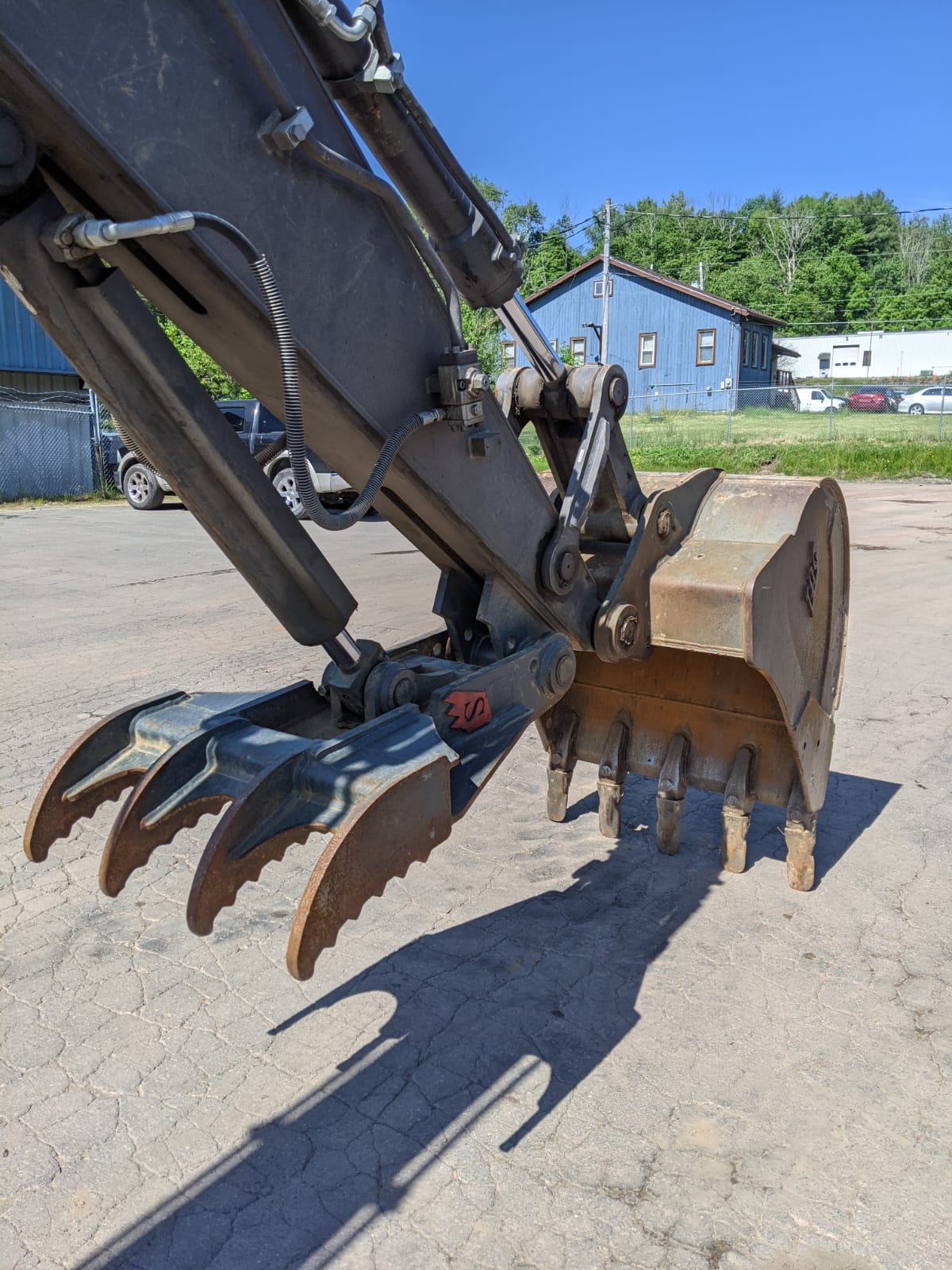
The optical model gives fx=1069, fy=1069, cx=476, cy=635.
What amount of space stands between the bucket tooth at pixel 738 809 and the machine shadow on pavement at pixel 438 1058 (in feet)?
0.32

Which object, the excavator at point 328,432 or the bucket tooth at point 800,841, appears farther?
the bucket tooth at point 800,841

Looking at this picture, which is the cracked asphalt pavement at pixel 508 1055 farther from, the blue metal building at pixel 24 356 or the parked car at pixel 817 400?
the parked car at pixel 817 400

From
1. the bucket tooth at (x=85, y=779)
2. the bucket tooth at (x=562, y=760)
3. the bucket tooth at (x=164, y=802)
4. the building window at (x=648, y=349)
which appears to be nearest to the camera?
the bucket tooth at (x=164, y=802)

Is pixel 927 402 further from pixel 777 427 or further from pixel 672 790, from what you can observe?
pixel 672 790

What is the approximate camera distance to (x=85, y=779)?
2.68 m

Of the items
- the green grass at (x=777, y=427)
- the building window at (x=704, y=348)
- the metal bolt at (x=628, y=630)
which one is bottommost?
the metal bolt at (x=628, y=630)

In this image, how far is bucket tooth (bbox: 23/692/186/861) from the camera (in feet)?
8.64


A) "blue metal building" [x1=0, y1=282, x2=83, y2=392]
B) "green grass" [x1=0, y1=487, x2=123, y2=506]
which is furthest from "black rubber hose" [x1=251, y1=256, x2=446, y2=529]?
"blue metal building" [x1=0, y1=282, x2=83, y2=392]

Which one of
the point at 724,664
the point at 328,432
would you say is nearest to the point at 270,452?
the point at 328,432

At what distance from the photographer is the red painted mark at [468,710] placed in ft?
9.21

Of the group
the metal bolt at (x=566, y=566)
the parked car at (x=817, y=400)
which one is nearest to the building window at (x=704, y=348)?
the parked car at (x=817, y=400)

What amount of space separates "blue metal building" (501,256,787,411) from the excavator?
38.0 meters

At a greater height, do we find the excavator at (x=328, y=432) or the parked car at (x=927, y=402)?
the parked car at (x=927, y=402)

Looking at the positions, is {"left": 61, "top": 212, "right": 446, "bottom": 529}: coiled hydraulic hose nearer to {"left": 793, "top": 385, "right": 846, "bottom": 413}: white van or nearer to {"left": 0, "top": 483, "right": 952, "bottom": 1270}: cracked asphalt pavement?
{"left": 0, "top": 483, "right": 952, "bottom": 1270}: cracked asphalt pavement
